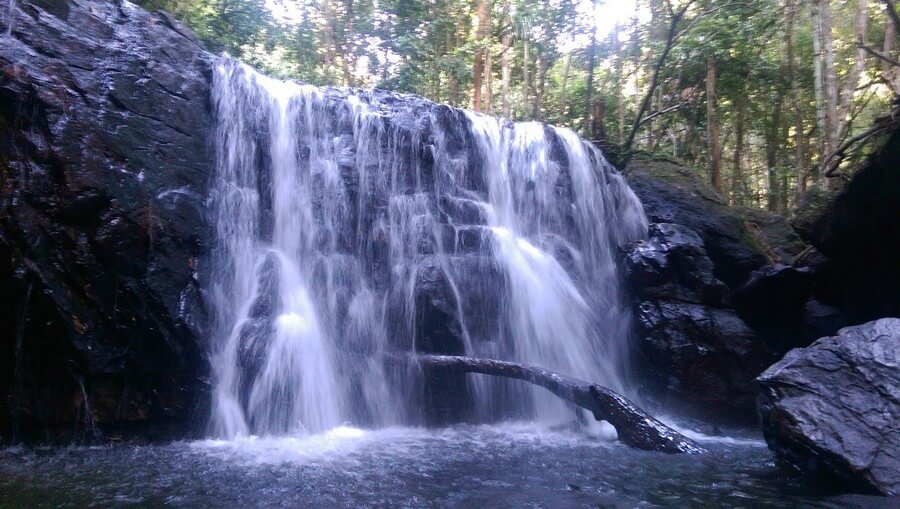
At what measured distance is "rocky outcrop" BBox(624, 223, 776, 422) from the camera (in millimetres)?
7785

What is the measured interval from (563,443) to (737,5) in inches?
449

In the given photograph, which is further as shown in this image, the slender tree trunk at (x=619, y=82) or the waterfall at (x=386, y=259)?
the slender tree trunk at (x=619, y=82)

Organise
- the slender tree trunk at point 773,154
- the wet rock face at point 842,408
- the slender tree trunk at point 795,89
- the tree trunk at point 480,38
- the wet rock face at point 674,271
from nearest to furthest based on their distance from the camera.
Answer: the wet rock face at point 842,408 → the wet rock face at point 674,271 → the slender tree trunk at point 795,89 → the tree trunk at point 480,38 → the slender tree trunk at point 773,154

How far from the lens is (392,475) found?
4633 mm

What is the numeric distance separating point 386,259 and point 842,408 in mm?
5507

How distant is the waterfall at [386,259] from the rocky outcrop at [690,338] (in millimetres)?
652

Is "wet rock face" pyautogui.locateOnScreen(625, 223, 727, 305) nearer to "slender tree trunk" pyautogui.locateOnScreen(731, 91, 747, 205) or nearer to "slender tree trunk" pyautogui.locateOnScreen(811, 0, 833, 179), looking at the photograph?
"slender tree trunk" pyautogui.locateOnScreen(811, 0, 833, 179)

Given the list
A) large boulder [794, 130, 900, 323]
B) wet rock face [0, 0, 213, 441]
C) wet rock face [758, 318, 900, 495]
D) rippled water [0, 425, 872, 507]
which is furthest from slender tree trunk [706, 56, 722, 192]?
wet rock face [0, 0, 213, 441]

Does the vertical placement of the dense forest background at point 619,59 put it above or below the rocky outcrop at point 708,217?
above

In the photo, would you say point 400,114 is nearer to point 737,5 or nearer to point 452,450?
point 452,450

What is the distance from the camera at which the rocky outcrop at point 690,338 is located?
7.79 meters

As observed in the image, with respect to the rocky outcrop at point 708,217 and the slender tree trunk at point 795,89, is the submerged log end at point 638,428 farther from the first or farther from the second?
the slender tree trunk at point 795,89


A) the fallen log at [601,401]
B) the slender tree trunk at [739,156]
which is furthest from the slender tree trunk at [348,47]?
the fallen log at [601,401]

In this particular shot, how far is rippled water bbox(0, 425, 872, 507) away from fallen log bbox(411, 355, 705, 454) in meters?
0.20
